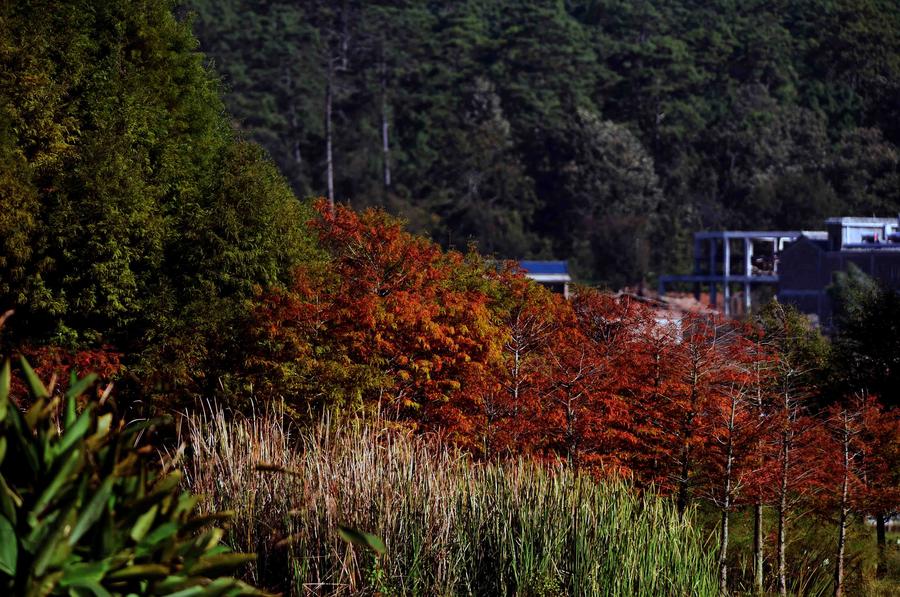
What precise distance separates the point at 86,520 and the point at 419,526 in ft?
19.0

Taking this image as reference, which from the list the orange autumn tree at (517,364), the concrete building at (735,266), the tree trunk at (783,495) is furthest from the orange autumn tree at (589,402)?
the concrete building at (735,266)

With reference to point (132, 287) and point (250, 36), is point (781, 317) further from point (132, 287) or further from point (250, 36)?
point (250, 36)

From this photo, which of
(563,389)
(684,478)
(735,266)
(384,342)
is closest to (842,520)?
(684,478)

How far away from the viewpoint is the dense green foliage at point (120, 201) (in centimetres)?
2717

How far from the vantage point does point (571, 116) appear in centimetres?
8925

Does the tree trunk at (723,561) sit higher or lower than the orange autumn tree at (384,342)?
lower

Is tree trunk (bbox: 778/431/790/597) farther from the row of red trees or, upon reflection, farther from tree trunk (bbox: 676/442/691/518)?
tree trunk (bbox: 676/442/691/518)

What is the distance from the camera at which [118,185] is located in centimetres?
2730

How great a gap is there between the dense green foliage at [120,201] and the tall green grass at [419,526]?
45.6 ft

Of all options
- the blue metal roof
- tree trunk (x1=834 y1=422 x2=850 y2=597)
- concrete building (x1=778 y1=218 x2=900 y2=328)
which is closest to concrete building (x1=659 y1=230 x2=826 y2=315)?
concrete building (x1=778 y1=218 x2=900 y2=328)

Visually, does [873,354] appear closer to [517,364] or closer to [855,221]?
[517,364]

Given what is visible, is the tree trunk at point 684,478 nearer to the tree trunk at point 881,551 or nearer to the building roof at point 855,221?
the tree trunk at point 881,551

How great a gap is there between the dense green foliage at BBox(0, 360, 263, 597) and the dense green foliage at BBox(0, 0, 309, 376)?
62.0 feet

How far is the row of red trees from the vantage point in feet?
71.0
